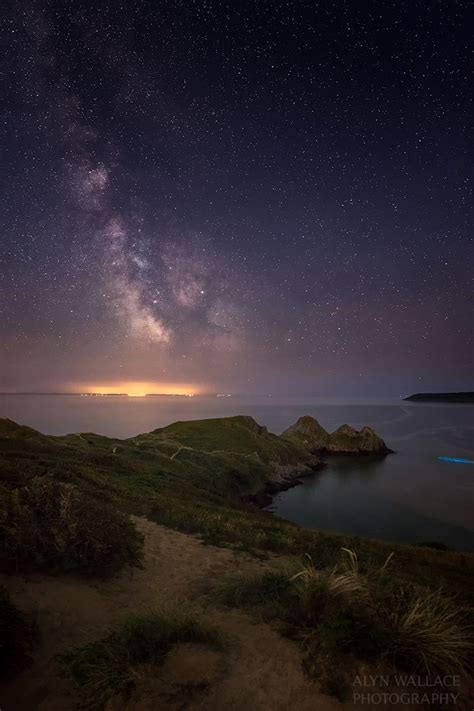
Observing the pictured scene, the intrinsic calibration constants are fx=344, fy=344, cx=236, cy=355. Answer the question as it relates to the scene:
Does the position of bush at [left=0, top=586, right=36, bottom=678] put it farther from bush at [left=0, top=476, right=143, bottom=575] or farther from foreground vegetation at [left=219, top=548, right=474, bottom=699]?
foreground vegetation at [left=219, top=548, right=474, bottom=699]

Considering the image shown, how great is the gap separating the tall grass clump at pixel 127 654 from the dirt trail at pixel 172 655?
0.55ft

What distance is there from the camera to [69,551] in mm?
8758

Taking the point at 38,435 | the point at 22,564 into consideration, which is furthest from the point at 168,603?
the point at 38,435

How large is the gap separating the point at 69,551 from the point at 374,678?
728 centimetres

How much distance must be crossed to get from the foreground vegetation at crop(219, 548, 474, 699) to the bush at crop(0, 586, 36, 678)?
412 cm

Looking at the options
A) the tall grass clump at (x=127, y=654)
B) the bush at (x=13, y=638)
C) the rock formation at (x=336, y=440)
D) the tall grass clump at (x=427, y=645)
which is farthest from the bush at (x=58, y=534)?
the rock formation at (x=336, y=440)

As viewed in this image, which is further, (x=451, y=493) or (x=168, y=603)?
(x=451, y=493)

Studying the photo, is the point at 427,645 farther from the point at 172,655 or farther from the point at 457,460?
the point at 457,460

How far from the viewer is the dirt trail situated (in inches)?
187

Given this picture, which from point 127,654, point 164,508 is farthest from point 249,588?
point 164,508

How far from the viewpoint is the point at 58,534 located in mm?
8898

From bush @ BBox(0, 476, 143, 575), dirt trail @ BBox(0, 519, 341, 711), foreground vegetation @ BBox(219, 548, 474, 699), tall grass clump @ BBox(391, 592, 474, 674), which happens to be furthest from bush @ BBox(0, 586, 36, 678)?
tall grass clump @ BBox(391, 592, 474, 674)

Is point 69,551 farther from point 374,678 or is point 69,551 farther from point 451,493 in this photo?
point 451,493

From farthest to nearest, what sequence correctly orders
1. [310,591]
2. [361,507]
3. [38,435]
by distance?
[361,507], [38,435], [310,591]
